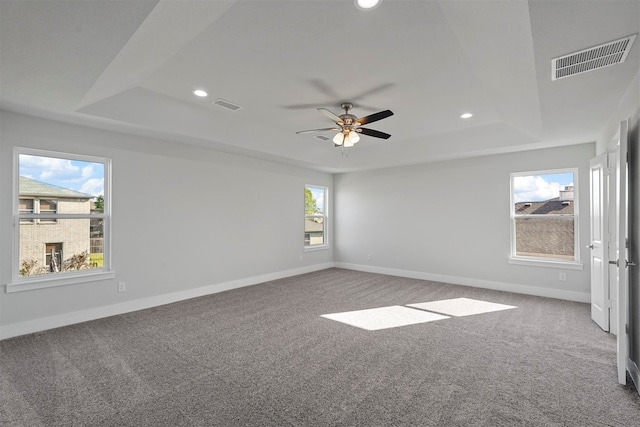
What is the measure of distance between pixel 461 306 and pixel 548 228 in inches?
85.3

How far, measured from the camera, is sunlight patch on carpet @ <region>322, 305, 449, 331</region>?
371cm

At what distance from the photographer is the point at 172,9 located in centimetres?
193

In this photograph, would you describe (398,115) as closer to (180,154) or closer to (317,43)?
(317,43)

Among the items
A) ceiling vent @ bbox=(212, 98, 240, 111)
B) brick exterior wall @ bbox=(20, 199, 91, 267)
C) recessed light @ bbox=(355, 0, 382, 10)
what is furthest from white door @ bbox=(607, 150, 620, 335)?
brick exterior wall @ bbox=(20, 199, 91, 267)

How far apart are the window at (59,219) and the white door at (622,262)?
5.52m

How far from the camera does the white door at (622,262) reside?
236cm

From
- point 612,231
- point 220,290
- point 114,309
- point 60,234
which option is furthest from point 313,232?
point 612,231

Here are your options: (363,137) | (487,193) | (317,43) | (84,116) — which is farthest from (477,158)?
(84,116)

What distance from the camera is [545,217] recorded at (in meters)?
5.03

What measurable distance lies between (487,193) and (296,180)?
154 inches

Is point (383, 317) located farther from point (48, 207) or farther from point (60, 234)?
point (48, 207)

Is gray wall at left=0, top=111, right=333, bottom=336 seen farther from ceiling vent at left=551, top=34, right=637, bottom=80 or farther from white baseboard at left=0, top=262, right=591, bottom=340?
ceiling vent at left=551, top=34, right=637, bottom=80

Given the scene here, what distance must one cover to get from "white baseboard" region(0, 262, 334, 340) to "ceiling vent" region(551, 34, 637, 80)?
209 inches

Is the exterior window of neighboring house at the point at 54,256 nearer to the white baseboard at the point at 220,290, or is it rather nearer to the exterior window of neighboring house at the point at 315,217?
the white baseboard at the point at 220,290
